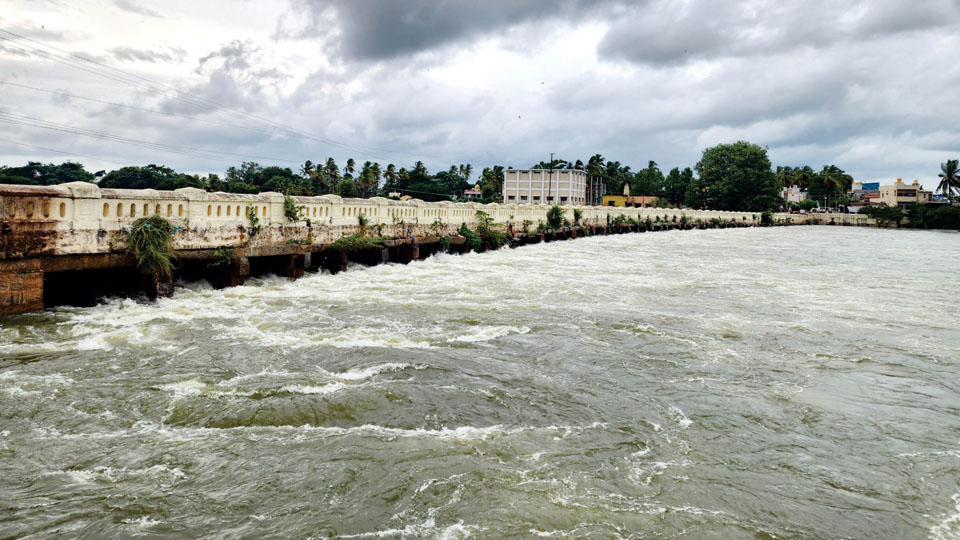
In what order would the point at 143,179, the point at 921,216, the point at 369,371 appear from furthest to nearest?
the point at 921,216, the point at 143,179, the point at 369,371

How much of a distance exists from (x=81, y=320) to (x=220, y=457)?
7.00 metres

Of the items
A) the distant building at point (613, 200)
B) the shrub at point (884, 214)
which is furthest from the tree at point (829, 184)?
the distant building at point (613, 200)

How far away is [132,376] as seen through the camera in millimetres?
7742

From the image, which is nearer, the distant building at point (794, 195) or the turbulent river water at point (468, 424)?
the turbulent river water at point (468, 424)

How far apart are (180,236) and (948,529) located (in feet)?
46.1

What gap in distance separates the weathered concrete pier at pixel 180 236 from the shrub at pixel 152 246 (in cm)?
16

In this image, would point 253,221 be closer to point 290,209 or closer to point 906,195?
point 290,209

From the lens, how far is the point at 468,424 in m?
6.49

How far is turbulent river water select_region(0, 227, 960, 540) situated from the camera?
4.73 m

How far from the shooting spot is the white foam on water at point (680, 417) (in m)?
6.70

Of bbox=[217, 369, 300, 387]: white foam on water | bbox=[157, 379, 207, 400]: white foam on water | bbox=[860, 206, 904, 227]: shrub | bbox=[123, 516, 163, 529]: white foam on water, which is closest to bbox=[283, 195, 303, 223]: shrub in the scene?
bbox=[217, 369, 300, 387]: white foam on water

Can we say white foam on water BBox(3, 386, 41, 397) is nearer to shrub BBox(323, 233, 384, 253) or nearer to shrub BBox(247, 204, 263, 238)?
shrub BBox(247, 204, 263, 238)

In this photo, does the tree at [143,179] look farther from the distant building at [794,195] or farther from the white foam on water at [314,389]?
the distant building at [794,195]

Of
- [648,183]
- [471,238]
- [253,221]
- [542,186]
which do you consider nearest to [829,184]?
[648,183]
